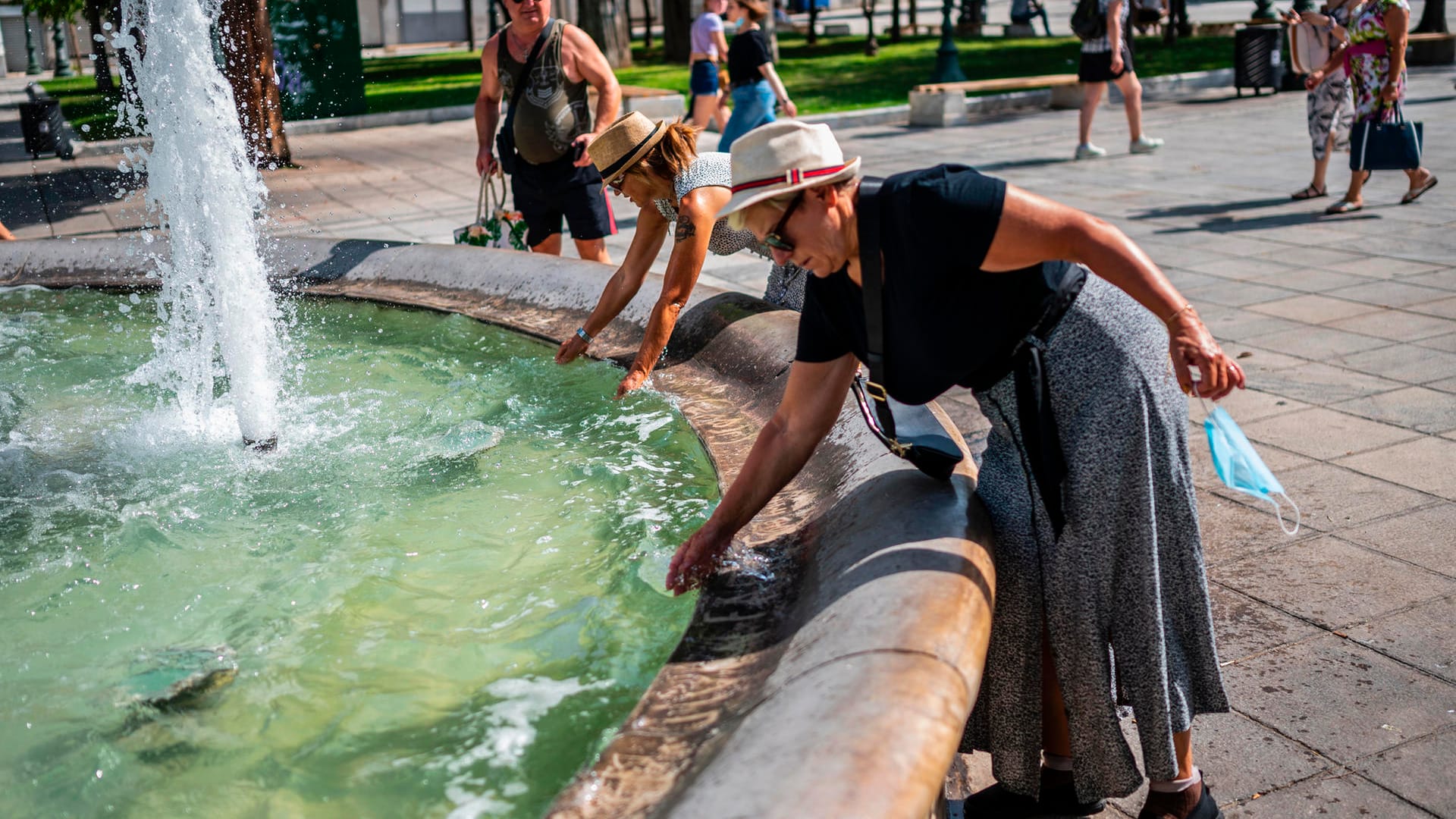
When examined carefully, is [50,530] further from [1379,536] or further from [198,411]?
[1379,536]

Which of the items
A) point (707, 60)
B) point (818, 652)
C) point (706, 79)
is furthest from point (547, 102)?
point (706, 79)

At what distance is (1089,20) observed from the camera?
12047 mm

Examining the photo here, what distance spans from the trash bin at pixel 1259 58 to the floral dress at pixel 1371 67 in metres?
8.22

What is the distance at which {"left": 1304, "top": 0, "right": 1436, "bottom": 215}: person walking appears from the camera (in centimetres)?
862

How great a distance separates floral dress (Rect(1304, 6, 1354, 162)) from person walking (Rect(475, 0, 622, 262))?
20.2ft

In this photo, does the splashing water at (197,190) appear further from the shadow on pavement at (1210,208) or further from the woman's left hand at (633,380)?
the shadow on pavement at (1210,208)

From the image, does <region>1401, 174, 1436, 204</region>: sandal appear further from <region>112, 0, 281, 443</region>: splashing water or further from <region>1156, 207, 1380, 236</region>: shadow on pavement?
<region>112, 0, 281, 443</region>: splashing water

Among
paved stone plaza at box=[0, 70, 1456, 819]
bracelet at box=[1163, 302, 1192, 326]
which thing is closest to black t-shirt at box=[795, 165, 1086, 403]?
bracelet at box=[1163, 302, 1192, 326]

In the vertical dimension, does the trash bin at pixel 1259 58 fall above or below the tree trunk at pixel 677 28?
below

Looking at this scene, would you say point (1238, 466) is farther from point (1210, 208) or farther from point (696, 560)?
point (1210, 208)

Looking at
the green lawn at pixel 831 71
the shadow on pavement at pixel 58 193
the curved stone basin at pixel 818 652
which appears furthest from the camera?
the green lawn at pixel 831 71

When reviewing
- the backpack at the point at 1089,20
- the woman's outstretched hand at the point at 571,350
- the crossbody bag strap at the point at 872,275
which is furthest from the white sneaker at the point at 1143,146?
the crossbody bag strap at the point at 872,275

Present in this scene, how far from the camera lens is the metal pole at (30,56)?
27.3 meters

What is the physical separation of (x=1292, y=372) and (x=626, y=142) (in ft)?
11.5
